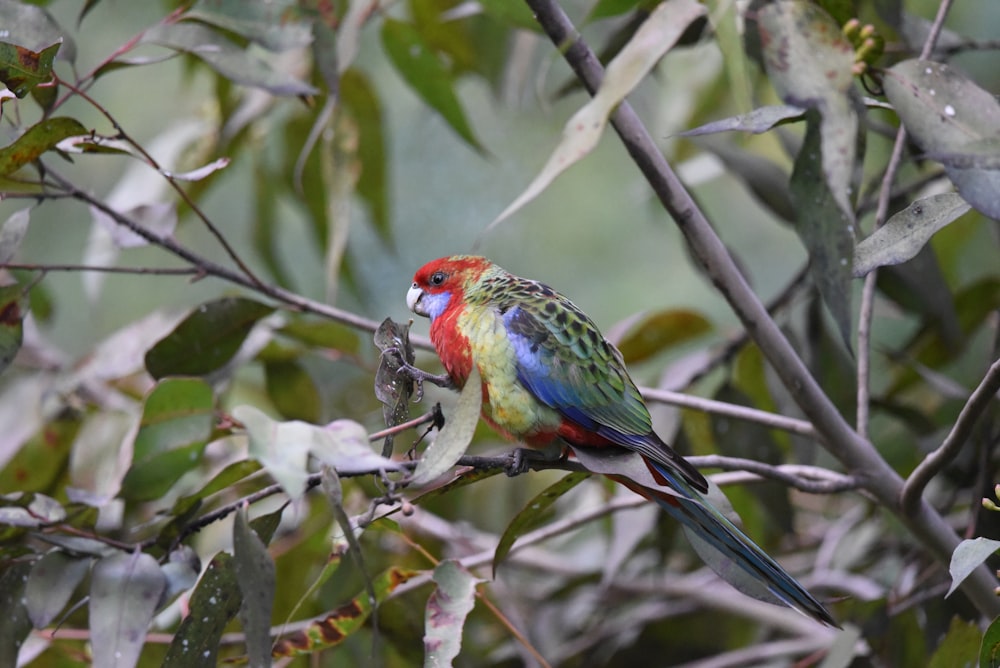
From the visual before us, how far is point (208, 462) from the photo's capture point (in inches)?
108

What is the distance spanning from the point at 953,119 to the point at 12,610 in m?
1.45

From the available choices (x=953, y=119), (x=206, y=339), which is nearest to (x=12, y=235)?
(x=206, y=339)

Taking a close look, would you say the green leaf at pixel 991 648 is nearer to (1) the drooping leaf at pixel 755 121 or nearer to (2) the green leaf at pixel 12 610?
(1) the drooping leaf at pixel 755 121

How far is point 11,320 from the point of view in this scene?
1596mm

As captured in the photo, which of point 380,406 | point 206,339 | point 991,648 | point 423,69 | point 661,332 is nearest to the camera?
point 991,648

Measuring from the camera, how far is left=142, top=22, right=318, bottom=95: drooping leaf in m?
1.66

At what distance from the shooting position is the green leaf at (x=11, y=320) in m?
1.55

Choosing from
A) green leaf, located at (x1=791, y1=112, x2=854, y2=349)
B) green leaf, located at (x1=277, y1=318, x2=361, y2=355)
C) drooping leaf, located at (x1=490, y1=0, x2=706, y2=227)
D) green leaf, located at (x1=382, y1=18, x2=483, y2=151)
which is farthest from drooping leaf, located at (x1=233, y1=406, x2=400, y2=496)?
green leaf, located at (x1=382, y1=18, x2=483, y2=151)

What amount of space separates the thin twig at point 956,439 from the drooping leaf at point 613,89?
524mm

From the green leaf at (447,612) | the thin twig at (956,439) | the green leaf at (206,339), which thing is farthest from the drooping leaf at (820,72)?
the green leaf at (206,339)

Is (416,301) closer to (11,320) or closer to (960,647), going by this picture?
(11,320)

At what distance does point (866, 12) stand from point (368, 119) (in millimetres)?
1333

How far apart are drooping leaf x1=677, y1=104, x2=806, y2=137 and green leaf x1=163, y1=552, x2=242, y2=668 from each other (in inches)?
32.8

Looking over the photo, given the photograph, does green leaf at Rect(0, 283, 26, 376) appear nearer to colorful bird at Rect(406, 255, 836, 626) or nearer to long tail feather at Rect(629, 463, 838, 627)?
colorful bird at Rect(406, 255, 836, 626)
